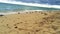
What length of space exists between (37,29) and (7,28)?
0.70 m

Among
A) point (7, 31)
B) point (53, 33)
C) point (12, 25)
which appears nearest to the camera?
point (53, 33)

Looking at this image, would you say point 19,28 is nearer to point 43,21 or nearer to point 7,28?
point 7,28

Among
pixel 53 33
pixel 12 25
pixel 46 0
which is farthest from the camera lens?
pixel 46 0

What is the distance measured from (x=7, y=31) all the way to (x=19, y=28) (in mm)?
306

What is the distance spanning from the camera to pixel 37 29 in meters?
2.88

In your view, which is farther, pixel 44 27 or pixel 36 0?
pixel 36 0

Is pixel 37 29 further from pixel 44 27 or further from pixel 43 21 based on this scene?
pixel 43 21

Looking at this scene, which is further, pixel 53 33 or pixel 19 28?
pixel 19 28

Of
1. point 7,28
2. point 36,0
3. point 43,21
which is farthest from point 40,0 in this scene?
point 7,28

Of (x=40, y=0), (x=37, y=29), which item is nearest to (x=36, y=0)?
(x=40, y=0)

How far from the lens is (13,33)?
2740 millimetres

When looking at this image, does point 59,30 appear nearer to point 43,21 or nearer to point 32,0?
point 43,21

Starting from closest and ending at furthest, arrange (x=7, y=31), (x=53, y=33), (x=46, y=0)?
(x=53, y=33), (x=7, y=31), (x=46, y=0)

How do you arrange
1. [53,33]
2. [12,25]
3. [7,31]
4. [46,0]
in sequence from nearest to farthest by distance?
[53,33] < [7,31] < [12,25] < [46,0]
